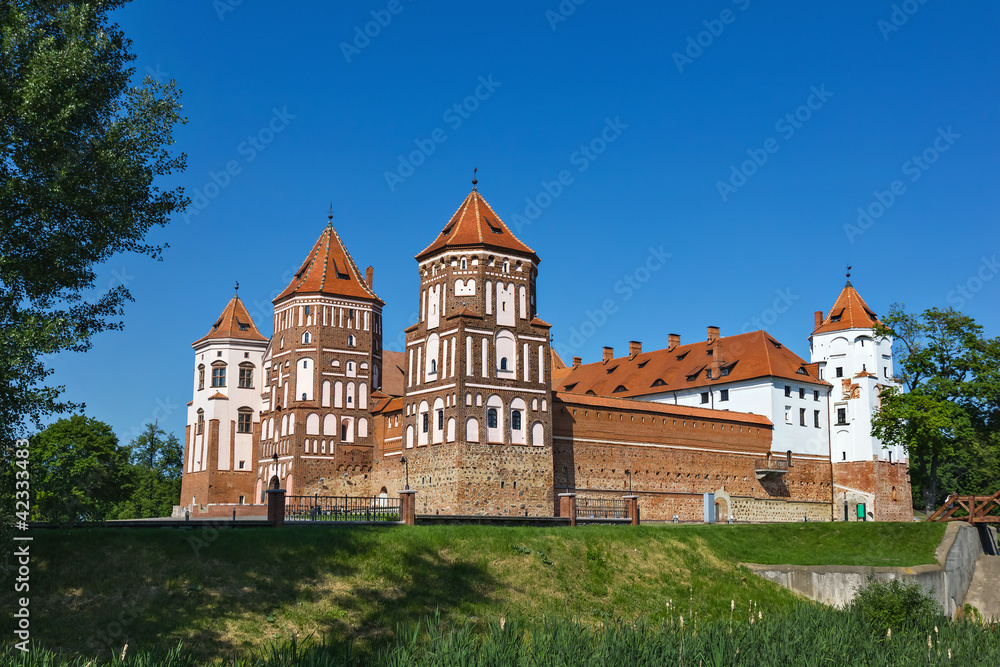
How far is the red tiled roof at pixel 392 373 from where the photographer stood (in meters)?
61.6

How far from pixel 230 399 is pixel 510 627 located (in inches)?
1830

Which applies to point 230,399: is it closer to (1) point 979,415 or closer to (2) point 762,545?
(2) point 762,545

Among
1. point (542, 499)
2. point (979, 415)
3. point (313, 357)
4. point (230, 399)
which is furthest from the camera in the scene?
point (230, 399)

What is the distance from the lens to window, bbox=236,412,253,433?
195 feet

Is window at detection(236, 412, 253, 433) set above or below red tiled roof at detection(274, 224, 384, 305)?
below

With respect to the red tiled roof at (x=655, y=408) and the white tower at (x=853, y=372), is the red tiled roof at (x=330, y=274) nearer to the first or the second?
the red tiled roof at (x=655, y=408)

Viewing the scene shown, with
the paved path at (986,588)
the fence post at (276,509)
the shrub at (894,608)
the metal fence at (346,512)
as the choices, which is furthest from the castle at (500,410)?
the shrub at (894,608)

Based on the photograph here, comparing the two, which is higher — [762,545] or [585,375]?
[585,375]

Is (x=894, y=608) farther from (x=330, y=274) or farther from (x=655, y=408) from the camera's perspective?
(x=330, y=274)

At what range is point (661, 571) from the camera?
30641 mm

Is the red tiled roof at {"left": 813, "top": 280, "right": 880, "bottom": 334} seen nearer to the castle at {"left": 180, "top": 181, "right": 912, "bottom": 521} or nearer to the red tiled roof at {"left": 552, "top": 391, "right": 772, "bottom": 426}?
the castle at {"left": 180, "top": 181, "right": 912, "bottom": 521}

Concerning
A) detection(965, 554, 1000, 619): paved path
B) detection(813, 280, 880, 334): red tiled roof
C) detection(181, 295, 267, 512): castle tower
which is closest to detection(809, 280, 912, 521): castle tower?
detection(813, 280, 880, 334): red tiled roof

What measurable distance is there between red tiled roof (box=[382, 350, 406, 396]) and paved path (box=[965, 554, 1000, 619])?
109 feet

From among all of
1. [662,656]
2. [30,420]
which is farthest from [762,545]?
[30,420]
